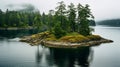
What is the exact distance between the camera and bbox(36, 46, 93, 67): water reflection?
72750 mm

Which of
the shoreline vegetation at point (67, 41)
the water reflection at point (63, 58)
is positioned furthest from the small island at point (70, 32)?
the water reflection at point (63, 58)

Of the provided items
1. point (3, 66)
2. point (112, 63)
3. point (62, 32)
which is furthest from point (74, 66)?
point (62, 32)

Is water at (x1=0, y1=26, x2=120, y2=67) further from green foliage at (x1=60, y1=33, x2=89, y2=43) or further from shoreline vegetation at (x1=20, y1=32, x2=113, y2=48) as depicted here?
green foliage at (x1=60, y1=33, x2=89, y2=43)

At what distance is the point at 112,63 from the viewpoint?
75688 millimetres

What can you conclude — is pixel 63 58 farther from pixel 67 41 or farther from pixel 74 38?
pixel 74 38

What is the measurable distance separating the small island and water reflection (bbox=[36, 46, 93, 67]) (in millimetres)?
14206

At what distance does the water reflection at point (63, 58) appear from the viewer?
2864 inches

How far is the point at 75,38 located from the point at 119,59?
112 feet

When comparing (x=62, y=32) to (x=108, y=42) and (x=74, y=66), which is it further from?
(x=74, y=66)

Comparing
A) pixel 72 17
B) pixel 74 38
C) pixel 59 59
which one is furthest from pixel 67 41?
pixel 59 59

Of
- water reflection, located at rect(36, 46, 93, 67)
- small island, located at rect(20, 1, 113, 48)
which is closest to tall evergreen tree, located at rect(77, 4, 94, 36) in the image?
small island, located at rect(20, 1, 113, 48)

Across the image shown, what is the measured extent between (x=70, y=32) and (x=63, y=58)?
44921 mm

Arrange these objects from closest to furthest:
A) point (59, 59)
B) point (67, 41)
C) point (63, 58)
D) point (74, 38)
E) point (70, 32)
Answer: point (59, 59) < point (63, 58) < point (67, 41) < point (74, 38) < point (70, 32)

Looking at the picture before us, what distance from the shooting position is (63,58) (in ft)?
271
